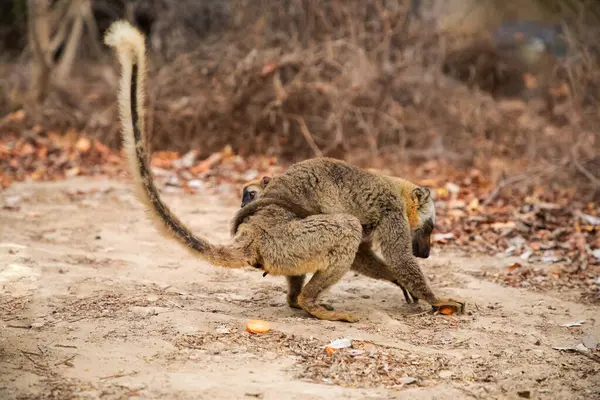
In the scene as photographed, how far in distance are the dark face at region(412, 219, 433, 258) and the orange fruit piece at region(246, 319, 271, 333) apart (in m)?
1.75

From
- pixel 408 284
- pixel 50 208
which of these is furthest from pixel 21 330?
pixel 50 208

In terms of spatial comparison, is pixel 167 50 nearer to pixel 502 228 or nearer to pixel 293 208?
pixel 502 228

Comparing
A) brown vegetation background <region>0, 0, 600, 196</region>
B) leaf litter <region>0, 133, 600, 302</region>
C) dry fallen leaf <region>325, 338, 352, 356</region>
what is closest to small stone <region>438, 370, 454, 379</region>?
dry fallen leaf <region>325, 338, 352, 356</region>

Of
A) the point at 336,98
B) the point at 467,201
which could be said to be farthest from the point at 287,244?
the point at 336,98

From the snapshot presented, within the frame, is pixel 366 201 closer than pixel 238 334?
No

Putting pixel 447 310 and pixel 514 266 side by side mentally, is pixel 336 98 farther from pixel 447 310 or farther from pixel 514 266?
pixel 447 310

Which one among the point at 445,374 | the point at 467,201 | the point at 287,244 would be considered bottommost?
the point at 445,374

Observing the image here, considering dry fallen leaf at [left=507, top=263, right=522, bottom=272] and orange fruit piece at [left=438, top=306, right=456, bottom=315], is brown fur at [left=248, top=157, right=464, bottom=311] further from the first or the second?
dry fallen leaf at [left=507, top=263, right=522, bottom=272]

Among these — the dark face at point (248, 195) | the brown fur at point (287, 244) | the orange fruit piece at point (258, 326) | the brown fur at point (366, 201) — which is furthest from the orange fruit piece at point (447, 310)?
the dark face at point (248, 195)

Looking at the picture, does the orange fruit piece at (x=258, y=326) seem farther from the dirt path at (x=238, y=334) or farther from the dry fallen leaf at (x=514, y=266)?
the dry fallen leaf at (x=514, y=266)

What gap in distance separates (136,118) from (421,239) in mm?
2904

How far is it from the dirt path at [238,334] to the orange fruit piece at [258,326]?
0.09 metres

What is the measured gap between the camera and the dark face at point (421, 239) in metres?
6.43

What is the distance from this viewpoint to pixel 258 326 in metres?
5.26
